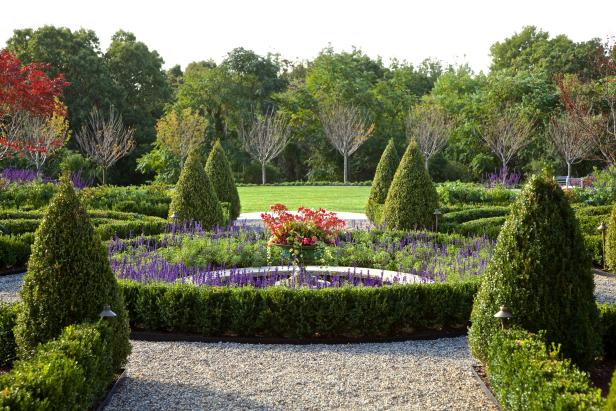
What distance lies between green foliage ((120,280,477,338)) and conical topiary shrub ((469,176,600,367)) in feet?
5.98

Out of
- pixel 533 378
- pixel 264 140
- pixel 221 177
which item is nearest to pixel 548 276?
pixel 533 378

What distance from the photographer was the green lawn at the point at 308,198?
822 inches

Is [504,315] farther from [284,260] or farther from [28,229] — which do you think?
[28,229]

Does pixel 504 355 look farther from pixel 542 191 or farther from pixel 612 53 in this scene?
pixel 612 53

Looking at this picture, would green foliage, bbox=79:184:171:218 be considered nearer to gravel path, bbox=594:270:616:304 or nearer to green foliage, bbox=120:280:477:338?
green foliage, bbox=120:280:477:338

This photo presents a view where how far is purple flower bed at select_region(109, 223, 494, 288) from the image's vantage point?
8273 millimetres

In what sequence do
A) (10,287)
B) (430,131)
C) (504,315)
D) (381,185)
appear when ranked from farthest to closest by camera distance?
(430,131) < (381,185) < (10,287) < (504,315)

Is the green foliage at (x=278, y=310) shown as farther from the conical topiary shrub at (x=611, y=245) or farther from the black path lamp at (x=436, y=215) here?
the black path lamp at (x=436, y=215)

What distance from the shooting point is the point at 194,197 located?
12.1m

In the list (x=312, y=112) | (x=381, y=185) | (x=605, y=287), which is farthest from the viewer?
(x=312, y=112)

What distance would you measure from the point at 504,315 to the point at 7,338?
4.15 meters

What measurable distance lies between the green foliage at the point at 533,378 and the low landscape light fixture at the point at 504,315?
12cm

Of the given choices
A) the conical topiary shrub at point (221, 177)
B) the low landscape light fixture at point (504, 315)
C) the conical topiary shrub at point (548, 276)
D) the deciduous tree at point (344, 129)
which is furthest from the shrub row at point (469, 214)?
the deciduous tree at point (344, 129)

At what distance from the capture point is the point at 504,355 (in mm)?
4531
